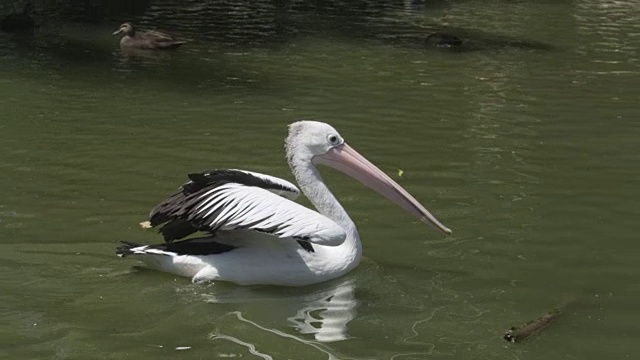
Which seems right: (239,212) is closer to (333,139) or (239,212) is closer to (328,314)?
(328,314)

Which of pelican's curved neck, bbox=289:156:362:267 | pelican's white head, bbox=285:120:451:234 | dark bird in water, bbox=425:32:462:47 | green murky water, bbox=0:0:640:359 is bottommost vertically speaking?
dark bird in water, bbox=425:32:462:47

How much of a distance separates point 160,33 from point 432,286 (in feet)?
26.8

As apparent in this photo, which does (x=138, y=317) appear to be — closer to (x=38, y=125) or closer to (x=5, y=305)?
(x=5, y=305)

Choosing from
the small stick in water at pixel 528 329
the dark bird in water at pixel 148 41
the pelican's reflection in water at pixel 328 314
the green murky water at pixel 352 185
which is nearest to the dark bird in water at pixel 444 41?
the green murky water at pixel 352 185

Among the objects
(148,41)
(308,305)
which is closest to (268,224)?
(308,305)

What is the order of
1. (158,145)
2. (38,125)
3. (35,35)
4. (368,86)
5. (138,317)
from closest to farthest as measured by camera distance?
(138,317) → (158,145) → (38,125) → (368,86) → (35,35)

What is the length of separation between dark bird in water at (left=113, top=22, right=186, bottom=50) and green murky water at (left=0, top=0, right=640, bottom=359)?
24cm

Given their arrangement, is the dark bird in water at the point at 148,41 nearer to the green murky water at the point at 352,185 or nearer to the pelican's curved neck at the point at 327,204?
the green murky water at the point at 352,185

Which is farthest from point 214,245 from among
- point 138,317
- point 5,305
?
point 5,305

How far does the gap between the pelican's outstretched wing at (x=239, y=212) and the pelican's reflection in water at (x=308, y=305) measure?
275 mm

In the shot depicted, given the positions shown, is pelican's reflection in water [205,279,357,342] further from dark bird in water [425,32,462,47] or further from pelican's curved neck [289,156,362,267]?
dark bird in water [425,32,462,47]

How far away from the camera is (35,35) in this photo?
13180 millimetres

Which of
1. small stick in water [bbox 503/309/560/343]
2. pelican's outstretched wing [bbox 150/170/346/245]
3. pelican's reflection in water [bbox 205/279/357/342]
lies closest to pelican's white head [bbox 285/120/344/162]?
pelican's outstretched wing [bbox 150/170/346/245]

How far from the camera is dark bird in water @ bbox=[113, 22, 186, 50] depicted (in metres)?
11.9
